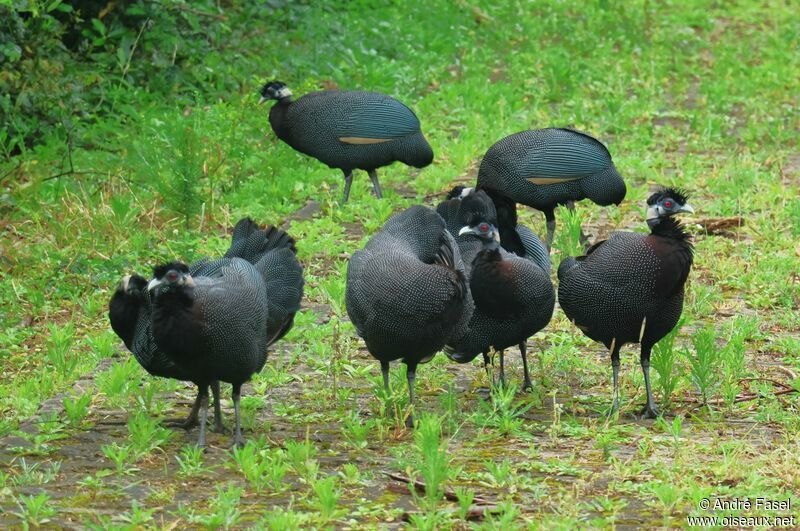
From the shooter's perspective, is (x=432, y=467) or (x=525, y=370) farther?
(x=525, y=370)

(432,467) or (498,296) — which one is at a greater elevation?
(498,296)

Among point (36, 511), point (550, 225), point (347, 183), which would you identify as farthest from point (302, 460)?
point (347, 183)

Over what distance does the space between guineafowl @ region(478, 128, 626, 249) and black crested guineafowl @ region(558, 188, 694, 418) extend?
2.15m

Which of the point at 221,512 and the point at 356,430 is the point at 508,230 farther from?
the point at 221,512

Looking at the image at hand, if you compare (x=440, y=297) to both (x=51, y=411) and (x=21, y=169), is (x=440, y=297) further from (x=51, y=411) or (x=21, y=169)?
(x=21, y=169)

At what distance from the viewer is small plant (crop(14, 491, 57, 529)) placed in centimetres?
451

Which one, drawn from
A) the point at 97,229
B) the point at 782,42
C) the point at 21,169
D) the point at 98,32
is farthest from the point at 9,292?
the point at 782,42

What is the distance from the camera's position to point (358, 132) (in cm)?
937

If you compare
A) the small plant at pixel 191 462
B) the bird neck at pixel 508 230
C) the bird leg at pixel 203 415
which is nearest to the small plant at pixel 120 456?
the small plant at pixel 191 462

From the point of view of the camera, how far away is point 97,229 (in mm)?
8672

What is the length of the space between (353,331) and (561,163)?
2015 mm

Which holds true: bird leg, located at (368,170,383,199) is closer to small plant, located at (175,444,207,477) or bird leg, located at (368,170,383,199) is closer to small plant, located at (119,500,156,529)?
small plant, located at (175,444,207,477)

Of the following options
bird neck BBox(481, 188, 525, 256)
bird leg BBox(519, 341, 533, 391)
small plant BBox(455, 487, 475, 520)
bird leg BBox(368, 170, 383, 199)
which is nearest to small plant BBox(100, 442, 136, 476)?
small plant BBox(455, 487, 475, 520)

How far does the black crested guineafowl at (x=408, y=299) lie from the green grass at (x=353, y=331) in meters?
0.31
